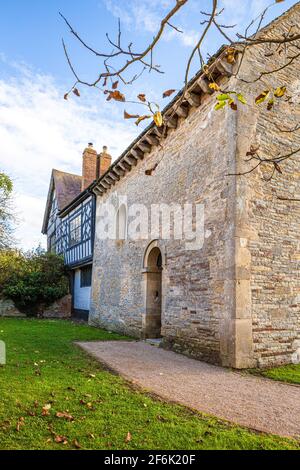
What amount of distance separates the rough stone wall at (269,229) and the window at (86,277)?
1131cm

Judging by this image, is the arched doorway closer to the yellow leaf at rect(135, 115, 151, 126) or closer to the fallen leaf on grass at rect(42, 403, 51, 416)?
the fallen leaf on grass at rect(42, 403, 51, 416)

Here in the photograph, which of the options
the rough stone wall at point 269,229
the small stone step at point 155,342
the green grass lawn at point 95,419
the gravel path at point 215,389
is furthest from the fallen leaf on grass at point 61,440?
the small stone step at point 155,342

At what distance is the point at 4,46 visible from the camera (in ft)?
10.1

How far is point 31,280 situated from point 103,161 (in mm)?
7192

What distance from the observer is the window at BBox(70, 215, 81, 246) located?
60.2ft

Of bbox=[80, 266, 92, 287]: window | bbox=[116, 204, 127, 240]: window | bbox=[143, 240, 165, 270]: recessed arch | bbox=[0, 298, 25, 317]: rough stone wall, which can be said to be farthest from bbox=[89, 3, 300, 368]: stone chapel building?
bbox=[0, 298, 25, 317]: rough stone wall

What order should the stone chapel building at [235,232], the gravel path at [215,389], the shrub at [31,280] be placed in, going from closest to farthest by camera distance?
the gravel path at [215,389] → the stone chapel building at [235,232] → the shrub at [31,280]

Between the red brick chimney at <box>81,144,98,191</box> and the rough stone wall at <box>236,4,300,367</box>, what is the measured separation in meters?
12.1

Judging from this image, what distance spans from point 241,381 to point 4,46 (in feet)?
18.0

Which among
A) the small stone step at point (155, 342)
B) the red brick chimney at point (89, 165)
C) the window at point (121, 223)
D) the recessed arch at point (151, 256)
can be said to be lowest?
the small stone step at point (155, 342)

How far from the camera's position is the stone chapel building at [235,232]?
6.61 meters

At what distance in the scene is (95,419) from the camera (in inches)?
137

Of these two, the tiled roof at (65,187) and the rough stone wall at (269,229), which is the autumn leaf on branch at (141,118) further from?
the tiled roof at (65,187)

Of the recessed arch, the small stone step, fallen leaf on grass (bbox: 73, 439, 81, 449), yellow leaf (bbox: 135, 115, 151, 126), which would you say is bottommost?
the small stone step
